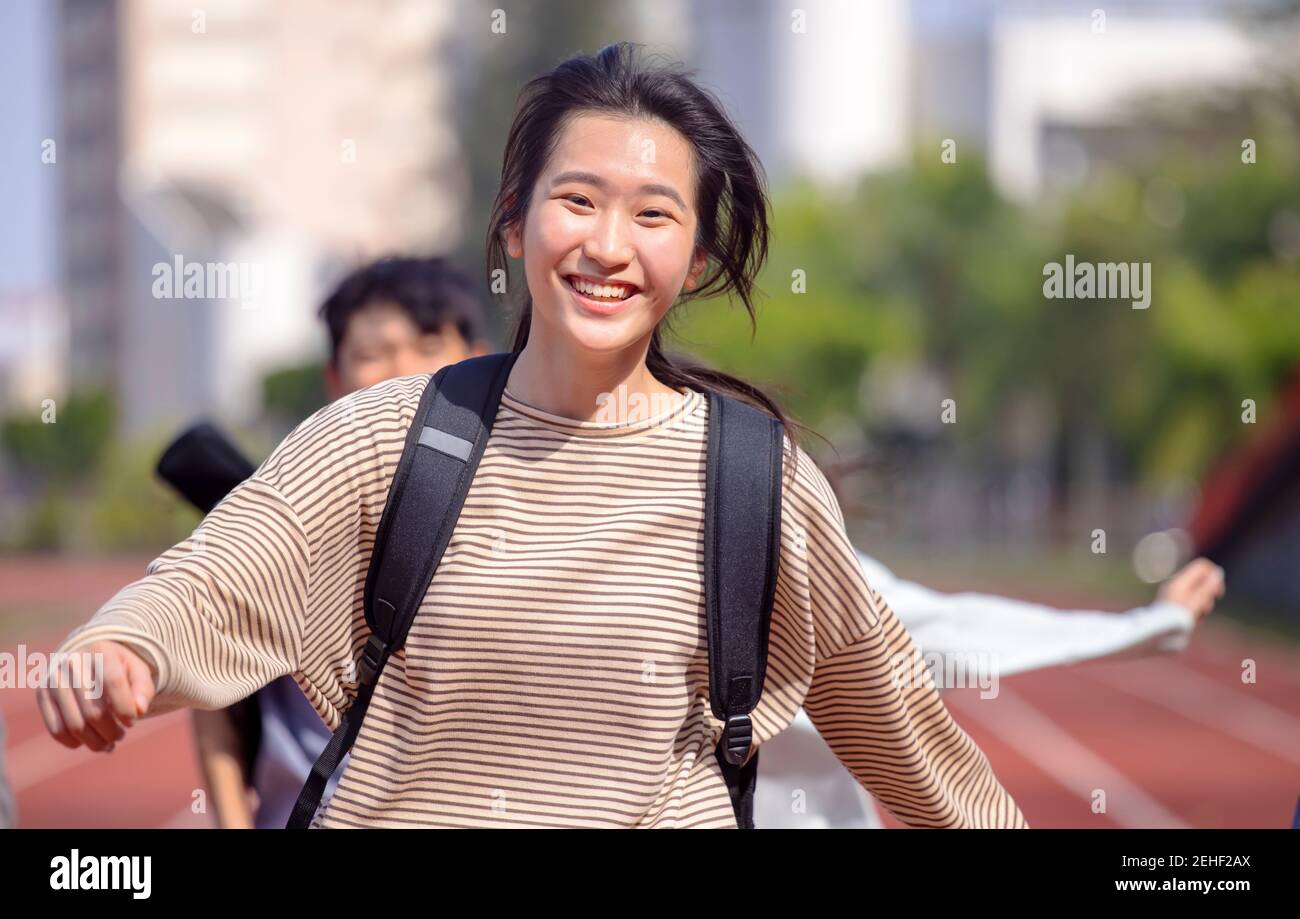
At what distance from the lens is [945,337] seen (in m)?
40.2

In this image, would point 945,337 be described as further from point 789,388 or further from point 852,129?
A: point 789,388

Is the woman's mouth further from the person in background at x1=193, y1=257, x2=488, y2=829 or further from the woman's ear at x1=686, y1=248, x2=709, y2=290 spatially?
the person in background at x1=193, y1=257, x2=488, y2=829

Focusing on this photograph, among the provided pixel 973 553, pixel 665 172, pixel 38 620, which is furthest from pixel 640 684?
pixel 973 553

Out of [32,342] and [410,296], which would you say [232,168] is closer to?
[32,342]

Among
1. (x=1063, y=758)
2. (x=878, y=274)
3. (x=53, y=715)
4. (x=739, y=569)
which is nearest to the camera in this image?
(x=53, y=715)

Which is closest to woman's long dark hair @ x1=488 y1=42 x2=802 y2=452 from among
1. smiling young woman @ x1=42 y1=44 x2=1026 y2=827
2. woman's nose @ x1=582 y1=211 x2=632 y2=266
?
smiling young woman @ x1=42 y1=44 x2=1026 y2=827

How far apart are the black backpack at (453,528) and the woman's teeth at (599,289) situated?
16 cm

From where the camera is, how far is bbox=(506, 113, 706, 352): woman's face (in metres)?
1.88

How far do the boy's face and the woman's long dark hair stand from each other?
110 cm

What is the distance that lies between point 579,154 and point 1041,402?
38.8m

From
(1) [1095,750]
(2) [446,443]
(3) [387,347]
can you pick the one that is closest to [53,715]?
A: (2) [446,443]

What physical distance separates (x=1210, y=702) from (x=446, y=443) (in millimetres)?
15530

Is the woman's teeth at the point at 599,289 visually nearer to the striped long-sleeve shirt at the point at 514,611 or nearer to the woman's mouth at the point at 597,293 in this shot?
the woman's mouth at the point at 597,293

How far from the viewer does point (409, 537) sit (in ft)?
5.90
